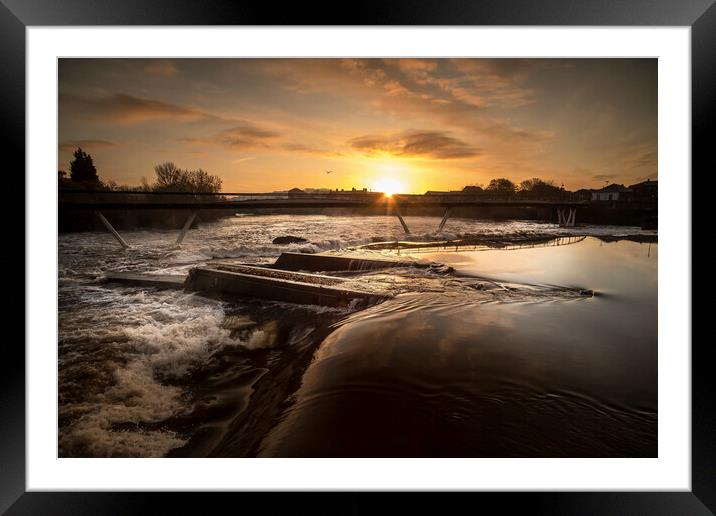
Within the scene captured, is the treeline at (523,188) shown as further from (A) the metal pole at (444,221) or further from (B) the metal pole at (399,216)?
(B) the metal pole at (399,216)

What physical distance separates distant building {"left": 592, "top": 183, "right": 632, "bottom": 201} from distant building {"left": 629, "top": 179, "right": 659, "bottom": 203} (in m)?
0.11

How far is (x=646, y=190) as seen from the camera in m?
2.38

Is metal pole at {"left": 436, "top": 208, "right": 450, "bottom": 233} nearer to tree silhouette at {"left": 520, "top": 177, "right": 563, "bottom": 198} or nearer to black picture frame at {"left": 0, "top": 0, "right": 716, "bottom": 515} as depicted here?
tree silhouette at {"left": 520, "top": 177, "right": 563, "bottom": 198}

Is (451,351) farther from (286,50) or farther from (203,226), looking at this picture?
(203,226)

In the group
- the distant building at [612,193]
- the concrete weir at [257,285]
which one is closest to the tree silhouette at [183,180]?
the concrete weir at [257,285]

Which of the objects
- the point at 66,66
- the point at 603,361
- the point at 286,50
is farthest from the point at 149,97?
the point at 603,361

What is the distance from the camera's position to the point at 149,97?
98.3 inches

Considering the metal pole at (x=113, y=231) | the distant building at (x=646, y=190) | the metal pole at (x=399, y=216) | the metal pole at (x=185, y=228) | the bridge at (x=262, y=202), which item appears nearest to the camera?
the distant building at (x=646, y=190)

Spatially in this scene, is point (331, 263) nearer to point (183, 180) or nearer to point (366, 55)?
point (183, 180)

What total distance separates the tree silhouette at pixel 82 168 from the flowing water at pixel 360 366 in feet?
1.66

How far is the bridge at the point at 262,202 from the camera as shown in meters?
2.76

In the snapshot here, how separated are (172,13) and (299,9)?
0.64m

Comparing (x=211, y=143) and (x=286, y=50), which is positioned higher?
(x=286, y=50)
